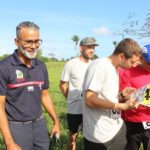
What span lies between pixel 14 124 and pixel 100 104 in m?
0.92

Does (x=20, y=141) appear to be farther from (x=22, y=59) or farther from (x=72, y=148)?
(x=72, y=148)

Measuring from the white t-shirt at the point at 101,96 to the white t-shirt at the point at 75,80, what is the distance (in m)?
2.21

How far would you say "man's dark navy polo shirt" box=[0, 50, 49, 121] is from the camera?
166 inches

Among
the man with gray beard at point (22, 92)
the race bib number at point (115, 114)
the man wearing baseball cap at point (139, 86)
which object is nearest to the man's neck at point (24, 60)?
the man with gray beard at point (22, 92)

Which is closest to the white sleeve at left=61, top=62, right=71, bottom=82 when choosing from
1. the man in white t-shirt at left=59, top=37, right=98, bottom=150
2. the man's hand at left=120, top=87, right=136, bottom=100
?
the man in white t-shirt at left=59, top=37, right=98, bottom=150

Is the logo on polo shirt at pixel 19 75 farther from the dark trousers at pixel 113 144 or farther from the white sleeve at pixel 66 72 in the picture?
the white sleeve at pixel 66 72

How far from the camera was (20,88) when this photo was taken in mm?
4289

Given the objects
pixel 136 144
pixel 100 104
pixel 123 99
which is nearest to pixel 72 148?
pixel 136 144

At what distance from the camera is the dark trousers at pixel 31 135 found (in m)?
4.37

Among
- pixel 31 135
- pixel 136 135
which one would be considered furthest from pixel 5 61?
pixel 136 135

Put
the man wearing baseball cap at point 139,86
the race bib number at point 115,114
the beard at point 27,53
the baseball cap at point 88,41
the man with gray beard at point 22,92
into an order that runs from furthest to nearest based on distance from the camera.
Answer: the baseball cap at point 88,41
the man wearing baseball cap at point 139,86
the race bib number at point 115,114
the beard at point 27,53
the man with gray beard at point 22,92

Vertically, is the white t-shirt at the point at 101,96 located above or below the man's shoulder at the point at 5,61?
below

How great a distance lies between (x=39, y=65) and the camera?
4.62 m

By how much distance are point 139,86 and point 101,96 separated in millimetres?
921
